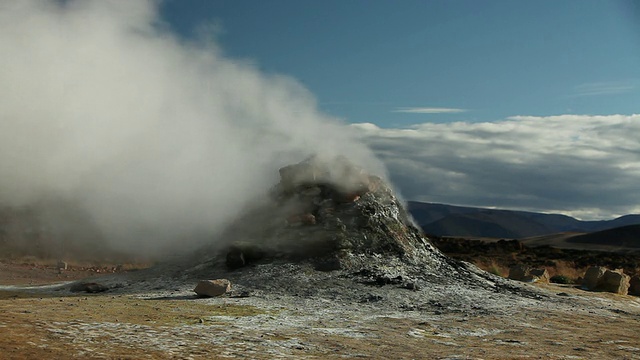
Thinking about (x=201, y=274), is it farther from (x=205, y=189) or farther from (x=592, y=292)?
(x=592, y=292)

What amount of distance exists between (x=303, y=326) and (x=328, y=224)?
656 centimetres

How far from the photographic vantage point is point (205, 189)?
2159 centimetres

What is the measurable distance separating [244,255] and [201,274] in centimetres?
114

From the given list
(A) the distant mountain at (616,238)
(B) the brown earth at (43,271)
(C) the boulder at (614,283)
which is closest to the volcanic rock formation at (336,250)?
(C) the boulder at (614,283)

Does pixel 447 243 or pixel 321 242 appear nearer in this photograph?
pixel 321 242

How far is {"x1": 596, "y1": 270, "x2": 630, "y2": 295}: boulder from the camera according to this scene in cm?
1688

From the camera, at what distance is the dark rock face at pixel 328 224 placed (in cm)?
1509

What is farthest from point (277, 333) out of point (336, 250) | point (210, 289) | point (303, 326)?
point (336, 250)

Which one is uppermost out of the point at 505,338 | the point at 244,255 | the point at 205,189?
the point at 205,189

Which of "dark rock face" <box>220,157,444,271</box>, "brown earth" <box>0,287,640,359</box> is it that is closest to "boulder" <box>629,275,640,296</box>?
"dark rock face" <box>220,157,444,271</box>

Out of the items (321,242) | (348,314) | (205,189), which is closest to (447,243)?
(205,189)

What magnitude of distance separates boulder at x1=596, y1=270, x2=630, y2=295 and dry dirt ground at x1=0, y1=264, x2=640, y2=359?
250cm

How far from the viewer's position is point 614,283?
55.6 ft

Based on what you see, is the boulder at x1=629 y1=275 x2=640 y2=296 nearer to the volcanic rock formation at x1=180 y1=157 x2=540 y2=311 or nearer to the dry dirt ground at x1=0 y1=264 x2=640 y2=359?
the dry dirt ground at x1=0 y1=264 x2=640 y2=359
